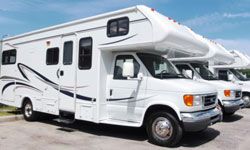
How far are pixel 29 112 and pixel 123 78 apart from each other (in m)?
4.28

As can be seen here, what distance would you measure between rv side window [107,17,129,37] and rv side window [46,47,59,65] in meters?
2.21

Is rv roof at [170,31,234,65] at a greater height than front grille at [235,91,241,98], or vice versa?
rv roof at [170,31,234,65]

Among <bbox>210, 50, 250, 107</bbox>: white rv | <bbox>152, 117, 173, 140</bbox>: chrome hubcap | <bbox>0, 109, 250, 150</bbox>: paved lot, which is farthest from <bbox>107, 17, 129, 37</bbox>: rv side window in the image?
<bbox>210, 50, 250, 107</bbox>: white rv

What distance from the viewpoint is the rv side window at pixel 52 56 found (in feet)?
29.7

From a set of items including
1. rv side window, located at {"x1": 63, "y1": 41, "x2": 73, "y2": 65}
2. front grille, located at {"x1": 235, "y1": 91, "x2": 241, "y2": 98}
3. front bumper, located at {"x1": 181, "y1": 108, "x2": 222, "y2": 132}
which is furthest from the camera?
front grille, located at {"x1": 235, "y1": 91, "x2": 241, "y2": 98}

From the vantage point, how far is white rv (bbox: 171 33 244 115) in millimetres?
9953

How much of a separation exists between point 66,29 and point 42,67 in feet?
5.42

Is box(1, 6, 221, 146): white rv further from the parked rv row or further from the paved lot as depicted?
the paved lot

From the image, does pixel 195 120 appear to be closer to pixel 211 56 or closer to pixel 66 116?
pixel 66 116

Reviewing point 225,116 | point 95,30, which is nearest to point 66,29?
point 95,30

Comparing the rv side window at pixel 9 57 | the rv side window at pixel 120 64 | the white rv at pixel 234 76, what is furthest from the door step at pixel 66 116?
the white rv at pixel 234 76

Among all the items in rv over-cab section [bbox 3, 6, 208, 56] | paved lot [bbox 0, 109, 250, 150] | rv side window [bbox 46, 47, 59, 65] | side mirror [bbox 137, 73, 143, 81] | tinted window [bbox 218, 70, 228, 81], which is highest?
rv over-cab section [bbox 3, 6, 208, 56]

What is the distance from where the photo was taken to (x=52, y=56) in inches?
364

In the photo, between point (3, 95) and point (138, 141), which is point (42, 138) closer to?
point (138, 141)
